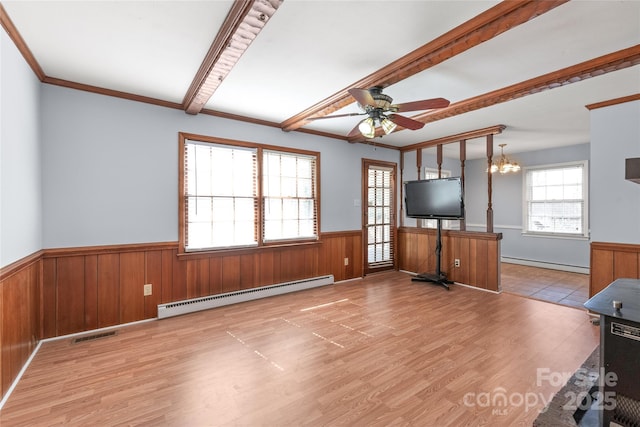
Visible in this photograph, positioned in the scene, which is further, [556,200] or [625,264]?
[556,200]

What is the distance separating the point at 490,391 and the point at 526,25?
264cm

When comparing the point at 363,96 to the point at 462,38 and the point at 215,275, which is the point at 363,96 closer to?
the point at 462,38

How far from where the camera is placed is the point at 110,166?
322 cm

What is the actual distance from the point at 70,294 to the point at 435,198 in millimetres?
5189

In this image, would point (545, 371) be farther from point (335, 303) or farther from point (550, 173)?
point (550, 173)

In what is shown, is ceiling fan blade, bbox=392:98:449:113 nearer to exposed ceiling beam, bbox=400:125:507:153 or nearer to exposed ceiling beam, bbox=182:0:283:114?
exposed ceiling beam, bbox=182:0:283:114

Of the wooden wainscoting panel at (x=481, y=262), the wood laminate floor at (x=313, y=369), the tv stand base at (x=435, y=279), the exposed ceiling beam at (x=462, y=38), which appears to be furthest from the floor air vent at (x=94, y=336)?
the wooden wainscoting panel at (x=481, y=262)

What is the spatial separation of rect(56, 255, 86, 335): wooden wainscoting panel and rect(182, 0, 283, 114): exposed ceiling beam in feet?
7.30

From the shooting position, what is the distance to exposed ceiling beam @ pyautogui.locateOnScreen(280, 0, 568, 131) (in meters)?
1.74

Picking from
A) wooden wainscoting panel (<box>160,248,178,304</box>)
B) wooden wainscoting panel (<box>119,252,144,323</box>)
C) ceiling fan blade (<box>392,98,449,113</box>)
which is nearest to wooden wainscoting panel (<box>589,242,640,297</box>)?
ceiling fan blade (<box>392,98,449,113</box>)

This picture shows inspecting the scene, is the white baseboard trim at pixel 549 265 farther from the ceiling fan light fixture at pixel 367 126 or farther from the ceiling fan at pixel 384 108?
the ceiling fan light fixture at pixel 367 126

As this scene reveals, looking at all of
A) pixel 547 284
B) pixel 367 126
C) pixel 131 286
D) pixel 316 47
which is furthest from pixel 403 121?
pixel 547 284

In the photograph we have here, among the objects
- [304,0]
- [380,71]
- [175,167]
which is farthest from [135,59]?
[380,71]

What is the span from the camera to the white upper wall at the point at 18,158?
1997 millimetres
